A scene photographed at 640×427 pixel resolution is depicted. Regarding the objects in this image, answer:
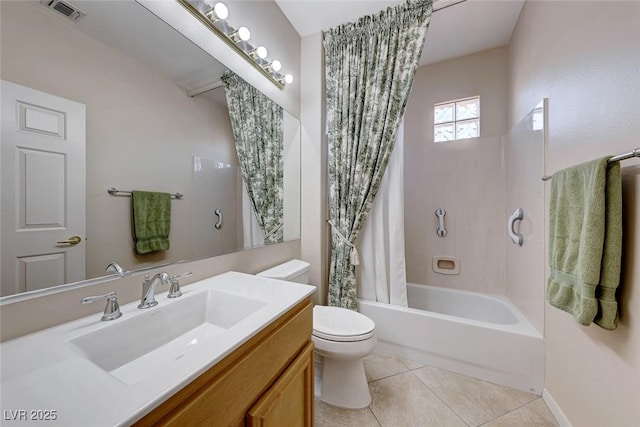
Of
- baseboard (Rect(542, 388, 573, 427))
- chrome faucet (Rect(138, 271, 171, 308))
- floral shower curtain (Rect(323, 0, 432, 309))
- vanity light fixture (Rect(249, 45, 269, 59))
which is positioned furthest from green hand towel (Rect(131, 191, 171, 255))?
baseboard (Rect(542, 388, 573, 427))

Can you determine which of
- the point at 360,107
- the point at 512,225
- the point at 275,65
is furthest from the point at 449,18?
the point at 512,225

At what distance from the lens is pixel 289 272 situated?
5.10 feet

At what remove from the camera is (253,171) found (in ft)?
5.06

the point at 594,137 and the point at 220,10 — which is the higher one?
the point at 220,10

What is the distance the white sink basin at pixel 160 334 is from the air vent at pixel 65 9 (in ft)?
3.14

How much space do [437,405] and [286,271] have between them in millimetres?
1170

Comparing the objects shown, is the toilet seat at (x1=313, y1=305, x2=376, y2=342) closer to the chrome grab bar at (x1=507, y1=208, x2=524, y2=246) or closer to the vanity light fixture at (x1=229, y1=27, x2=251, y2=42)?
the chrome grab bar at (x1=507, y1=208, x2=524, y2=246)

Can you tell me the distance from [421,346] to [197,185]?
71.2 inches

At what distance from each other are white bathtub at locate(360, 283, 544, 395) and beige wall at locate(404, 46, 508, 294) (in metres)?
0.44

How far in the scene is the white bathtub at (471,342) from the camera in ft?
4.72

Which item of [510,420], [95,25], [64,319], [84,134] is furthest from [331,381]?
[95,25]

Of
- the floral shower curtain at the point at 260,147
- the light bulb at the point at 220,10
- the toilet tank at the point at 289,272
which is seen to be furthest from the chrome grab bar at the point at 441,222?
the light bulb at the point at 220,10

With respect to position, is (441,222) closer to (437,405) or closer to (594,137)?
(594,137)

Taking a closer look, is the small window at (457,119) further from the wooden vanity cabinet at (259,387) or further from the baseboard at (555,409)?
the wooden vanity cabinet at (259,387)
